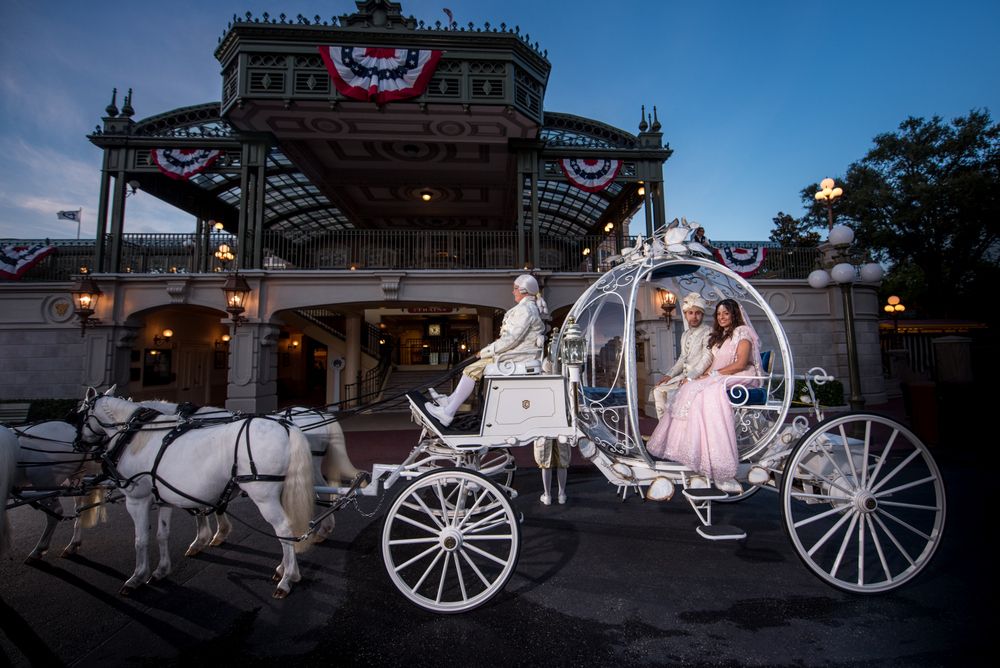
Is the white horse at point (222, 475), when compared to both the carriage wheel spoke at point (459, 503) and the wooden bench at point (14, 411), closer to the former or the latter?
the carriage wheel spoke at point (459, 503)

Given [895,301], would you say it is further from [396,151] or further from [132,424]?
[132,424]

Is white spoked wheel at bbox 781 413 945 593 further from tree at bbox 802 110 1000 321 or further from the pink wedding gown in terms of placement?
tree at bbox 802 110 1000 321

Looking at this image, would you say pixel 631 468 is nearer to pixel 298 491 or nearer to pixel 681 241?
pixel 681 241

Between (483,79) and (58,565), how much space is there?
12.1m

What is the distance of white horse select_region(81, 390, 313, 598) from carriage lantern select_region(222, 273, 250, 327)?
324 inches

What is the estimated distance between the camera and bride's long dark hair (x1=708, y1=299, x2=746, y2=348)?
419 cm

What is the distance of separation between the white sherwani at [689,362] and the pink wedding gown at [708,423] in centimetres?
17

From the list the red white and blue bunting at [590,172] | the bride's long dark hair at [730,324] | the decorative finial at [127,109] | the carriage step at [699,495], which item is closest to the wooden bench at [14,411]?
the decorative finial at [127,109]

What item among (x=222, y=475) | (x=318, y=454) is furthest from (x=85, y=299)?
(x=222, y=475)

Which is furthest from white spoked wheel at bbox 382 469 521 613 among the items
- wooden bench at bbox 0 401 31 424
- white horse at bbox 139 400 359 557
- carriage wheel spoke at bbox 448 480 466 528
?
wooden bench at bbox 0 401 31 424

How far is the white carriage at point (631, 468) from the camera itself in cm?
313

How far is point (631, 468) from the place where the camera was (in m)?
3.82

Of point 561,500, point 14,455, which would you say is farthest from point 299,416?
point 561,500

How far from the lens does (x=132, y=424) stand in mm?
3691
